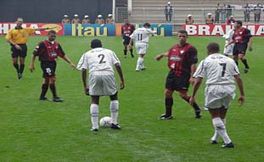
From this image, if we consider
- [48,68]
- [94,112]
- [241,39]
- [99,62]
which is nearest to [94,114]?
[94,112]

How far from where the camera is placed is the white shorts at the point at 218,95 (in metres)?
10.8

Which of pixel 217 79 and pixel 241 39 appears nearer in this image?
pixel 217 79

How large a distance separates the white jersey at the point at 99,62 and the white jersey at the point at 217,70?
→ 218 centimetres

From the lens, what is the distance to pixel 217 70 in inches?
422

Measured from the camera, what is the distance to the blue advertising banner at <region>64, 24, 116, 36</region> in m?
51.0

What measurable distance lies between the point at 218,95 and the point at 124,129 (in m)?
2.80

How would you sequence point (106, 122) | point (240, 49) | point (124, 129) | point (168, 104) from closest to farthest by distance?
point (124, 129) → point (106, 122) → point (168, 104) → point (240, 49)

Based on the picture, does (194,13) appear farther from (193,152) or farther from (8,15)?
(193,152)

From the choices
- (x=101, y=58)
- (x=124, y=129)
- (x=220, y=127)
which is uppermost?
(x=101, y=58)

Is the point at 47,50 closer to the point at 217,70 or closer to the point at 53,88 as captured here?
the point at 53,88

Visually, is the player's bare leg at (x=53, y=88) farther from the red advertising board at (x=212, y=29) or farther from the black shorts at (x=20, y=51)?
the red advertising board at (x=212, y=29)

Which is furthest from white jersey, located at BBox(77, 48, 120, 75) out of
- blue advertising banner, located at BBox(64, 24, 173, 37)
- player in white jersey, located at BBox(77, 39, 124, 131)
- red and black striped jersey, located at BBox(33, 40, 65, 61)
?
blue advertising banner, located at BBox(64, 24, 173, 37)

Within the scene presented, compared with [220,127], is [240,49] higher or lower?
higher

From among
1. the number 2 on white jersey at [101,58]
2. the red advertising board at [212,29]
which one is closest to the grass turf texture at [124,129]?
the number 2 on white jersey at [101,58]
